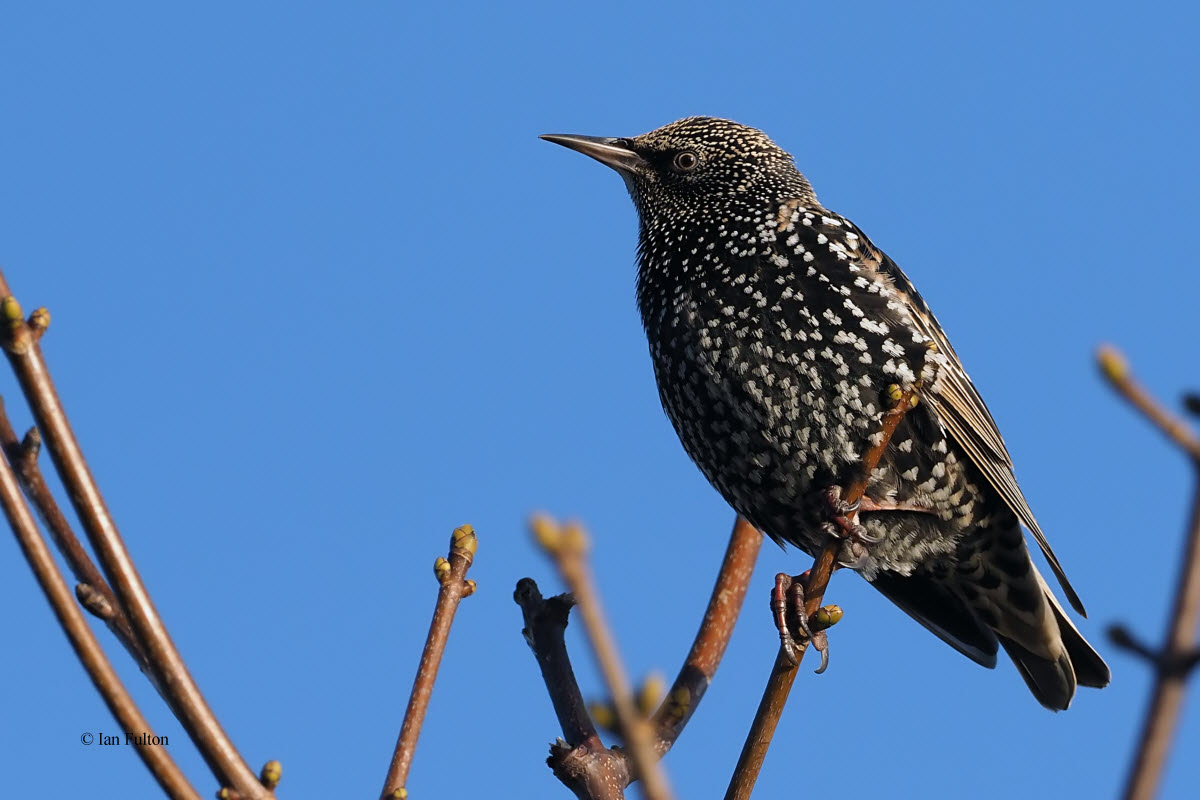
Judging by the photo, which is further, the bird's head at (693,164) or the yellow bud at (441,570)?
the bird's head at (693,164)

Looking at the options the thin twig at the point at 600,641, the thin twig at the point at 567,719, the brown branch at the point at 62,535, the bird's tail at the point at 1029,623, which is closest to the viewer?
the thin twig at the point at 600,641

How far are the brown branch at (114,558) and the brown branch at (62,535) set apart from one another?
0.12m

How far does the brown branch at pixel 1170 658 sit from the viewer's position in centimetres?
122

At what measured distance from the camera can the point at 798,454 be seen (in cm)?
523

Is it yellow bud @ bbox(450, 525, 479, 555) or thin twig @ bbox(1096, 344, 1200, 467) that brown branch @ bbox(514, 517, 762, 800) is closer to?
yellow bud @ bbox(450, 525, 479, 555)

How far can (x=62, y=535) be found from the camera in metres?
2.41

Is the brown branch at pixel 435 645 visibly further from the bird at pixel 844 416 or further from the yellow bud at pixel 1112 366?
the bird at pixel 844 416

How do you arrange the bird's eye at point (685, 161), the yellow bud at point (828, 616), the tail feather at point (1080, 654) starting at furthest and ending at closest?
the bird's eye at point (685, 161)
the tail feather at point (1080, 654)
the yellow bud at point (828, 616)

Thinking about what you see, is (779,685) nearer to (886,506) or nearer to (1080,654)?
(886,506)

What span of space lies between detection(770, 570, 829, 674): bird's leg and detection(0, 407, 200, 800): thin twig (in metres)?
2.31

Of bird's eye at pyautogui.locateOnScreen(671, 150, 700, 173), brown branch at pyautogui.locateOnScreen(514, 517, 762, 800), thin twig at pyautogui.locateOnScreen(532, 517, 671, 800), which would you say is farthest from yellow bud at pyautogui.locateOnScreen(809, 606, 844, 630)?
bird's eye at pyautogui.locateOnScreen(671, 150, 700, 173)

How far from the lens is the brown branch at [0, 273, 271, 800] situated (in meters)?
2.14

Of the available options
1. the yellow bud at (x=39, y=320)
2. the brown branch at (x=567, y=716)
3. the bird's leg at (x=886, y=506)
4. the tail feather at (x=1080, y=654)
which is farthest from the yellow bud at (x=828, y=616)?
the yellow bud at (x=39, y=320)

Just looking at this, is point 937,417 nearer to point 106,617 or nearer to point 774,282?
point 774,282
